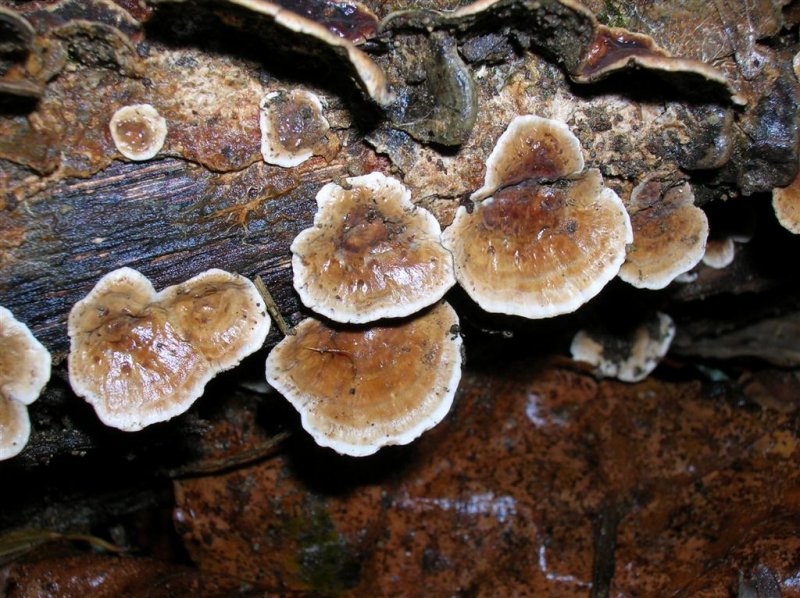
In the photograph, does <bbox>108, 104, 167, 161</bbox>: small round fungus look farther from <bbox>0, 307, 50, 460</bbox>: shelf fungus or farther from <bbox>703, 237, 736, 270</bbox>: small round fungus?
<bbox>703, 237, 736, 270</bbox>: small round fungus

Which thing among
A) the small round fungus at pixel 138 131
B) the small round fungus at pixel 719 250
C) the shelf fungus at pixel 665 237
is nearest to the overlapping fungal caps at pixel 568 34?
the shelf fungus at pixel 665 237

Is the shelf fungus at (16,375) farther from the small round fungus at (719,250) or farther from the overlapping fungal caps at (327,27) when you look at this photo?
the small round fungus at (719,250)

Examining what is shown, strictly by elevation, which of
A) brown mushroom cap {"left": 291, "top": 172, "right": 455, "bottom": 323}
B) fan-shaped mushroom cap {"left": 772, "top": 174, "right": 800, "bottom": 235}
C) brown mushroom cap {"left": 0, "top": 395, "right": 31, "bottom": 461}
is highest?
fan-shaped mushroom cap {"left": 772, "top": 174, "right": 800, "bottom": 235}

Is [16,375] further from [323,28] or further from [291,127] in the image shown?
[323,28]

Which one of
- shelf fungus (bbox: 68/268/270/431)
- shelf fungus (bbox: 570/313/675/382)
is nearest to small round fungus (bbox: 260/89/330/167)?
shelf fungus (bbox: 68/268/270/431)

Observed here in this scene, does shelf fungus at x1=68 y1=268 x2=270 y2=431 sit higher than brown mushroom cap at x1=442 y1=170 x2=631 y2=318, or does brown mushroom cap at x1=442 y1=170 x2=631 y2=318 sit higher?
brown mushroom cap at x1=442 y1=170 x2=631 y2=318

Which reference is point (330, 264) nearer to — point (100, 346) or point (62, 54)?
point (100, 346)
